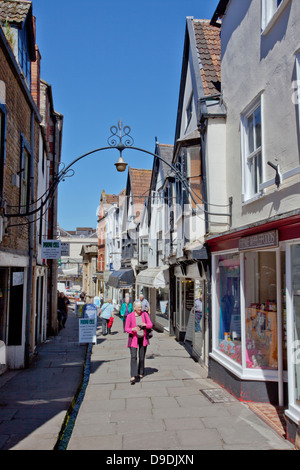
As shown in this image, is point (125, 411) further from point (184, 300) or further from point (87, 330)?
point (184, 300)

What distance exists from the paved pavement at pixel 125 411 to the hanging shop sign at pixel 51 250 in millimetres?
3635

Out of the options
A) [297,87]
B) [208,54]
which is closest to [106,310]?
[208,54]

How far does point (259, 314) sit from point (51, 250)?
320 inches

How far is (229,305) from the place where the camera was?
876cm

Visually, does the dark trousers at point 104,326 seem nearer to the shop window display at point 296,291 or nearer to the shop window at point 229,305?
the shop window at point 229,305

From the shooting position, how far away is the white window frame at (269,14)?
6453 millimetres

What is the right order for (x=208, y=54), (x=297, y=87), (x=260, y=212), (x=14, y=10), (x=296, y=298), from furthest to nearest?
(x=208, y=54), (x=14, y=10), (x=260, y=212), (x=297, y=87), (x=296, y=298)

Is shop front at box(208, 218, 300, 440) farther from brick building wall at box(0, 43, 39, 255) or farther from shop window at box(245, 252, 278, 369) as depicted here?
brick building wall at box(0, 43, 39, 255)

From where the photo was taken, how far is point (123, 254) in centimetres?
3325

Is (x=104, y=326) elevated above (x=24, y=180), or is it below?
below
